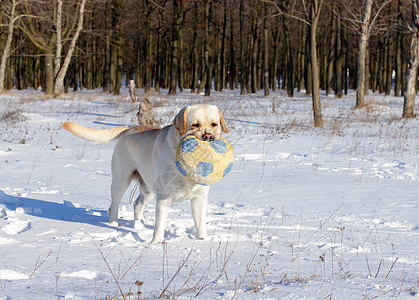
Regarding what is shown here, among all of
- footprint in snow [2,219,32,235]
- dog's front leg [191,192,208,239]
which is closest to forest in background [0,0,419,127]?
dog's front leg [191,192,208,239]

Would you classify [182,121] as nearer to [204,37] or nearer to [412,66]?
[412,66]

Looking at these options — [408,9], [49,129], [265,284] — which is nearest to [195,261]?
[265,284]

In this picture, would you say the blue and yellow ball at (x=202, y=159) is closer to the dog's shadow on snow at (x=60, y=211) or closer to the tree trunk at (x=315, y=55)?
the dog's shadow on snow at (x=60, y=211)

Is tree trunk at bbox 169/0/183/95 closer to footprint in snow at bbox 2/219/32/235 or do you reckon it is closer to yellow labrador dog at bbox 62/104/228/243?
yellow labrador dog at bbox 62/104/228/243

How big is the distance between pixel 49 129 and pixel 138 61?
2948cm

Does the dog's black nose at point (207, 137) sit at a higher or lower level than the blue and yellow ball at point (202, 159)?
higher

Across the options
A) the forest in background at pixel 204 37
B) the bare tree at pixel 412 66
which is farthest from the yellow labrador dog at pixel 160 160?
the bare tree at pixel 412 66

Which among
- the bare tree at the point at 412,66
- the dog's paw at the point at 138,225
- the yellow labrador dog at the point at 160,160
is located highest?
the bare tree at the point at 412,66

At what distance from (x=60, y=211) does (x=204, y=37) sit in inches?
1407

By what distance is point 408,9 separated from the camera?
1291 inches

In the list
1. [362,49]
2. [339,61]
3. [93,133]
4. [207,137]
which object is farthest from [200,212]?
[339,61]

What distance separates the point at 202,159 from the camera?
13.2 feet

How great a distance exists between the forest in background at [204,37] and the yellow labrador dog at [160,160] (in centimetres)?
1113

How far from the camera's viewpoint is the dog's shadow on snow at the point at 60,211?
212 inches
